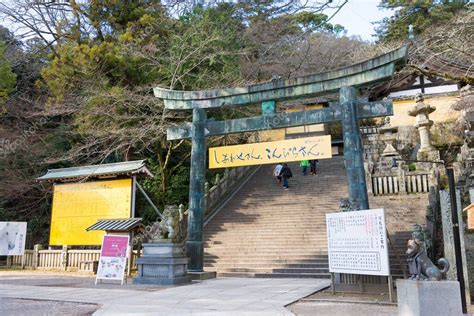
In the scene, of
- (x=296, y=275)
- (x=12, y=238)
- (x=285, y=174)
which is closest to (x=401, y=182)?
(x=285, y=174)

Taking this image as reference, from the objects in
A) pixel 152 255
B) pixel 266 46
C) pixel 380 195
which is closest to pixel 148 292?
pixel 152 255

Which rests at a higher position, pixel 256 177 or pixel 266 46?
pixel 266 46

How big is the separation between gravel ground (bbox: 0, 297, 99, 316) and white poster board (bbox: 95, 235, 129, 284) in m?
2.57

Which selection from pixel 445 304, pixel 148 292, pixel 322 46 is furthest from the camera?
pixel 322 46

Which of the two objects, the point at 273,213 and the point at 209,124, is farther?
the point at 273,213

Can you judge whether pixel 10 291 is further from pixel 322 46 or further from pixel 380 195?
pixel 322 46

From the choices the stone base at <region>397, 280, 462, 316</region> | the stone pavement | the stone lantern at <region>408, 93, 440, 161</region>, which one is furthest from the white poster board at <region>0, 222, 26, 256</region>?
the stone lantern at <region>408, 93, 440, 161</region>

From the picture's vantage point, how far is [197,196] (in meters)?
11.9

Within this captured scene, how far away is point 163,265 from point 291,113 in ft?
18.4

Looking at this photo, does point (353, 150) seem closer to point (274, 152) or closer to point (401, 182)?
point (274, 152)

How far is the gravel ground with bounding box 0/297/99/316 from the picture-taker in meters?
6.82

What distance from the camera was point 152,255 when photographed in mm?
10836

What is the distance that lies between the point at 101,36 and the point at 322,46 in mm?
15047

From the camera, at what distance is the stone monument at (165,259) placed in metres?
10.4
